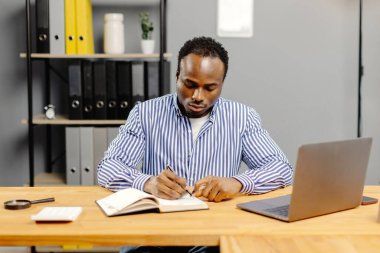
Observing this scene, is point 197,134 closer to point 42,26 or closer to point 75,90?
point 75,90

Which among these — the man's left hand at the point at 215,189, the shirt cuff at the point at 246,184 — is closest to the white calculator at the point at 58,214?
the man's left hand at the point at 215,189

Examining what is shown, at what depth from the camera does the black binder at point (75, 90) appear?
2891 mm

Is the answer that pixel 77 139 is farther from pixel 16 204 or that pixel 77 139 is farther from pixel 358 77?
pixel 358 77

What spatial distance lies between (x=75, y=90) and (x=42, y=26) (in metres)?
0.38

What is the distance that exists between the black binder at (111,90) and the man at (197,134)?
0.90m

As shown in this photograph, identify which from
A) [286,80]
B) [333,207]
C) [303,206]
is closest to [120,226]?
[303,206]

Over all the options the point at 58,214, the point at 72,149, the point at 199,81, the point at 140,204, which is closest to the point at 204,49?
the point at 199,81

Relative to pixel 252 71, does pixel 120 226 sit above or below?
below

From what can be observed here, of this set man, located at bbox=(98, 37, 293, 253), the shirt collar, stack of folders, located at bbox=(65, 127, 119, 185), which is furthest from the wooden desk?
stack of folders, located at bbox=(65, 127, 119, 185)

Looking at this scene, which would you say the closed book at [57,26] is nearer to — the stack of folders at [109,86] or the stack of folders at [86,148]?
the stack of folders at [109,86]

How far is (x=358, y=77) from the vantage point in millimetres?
3203

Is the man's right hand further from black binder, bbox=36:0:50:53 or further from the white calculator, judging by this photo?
black binder, bbox=36:0:50:53

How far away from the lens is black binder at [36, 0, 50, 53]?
285 cm

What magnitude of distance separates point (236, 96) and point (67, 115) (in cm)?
100
